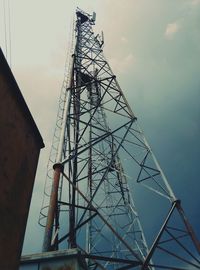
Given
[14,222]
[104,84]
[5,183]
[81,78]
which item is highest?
[81,78]

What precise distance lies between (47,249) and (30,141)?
1990mm

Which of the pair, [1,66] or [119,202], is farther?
[119,202]

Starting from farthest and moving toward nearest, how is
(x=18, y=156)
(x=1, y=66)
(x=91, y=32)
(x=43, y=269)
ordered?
(x=91, y=32) → (x=43, y=269) → (x=18, y=156) → (x=1, y=66)

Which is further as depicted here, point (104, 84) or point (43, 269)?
point (104, 84)

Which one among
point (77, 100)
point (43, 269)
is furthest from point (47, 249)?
point (77, 100)

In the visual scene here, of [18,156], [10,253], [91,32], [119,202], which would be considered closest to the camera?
[10,253]

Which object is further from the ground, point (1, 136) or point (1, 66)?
point (1, 66)

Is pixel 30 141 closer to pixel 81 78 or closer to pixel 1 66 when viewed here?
pixel 1 66

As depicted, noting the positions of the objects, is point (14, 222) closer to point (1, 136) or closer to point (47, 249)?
point (1, 136)

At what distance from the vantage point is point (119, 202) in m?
12.0

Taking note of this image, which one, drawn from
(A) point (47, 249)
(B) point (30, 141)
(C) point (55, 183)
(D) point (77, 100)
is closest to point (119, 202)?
(D) point (77, 100)

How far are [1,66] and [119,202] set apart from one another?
9.49m

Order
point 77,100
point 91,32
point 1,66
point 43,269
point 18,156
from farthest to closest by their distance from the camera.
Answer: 1. point 91,32
2. point 77,100
3. point 43,269
4. point 18,156
5. point 1,66

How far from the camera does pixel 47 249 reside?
16.2 feet
